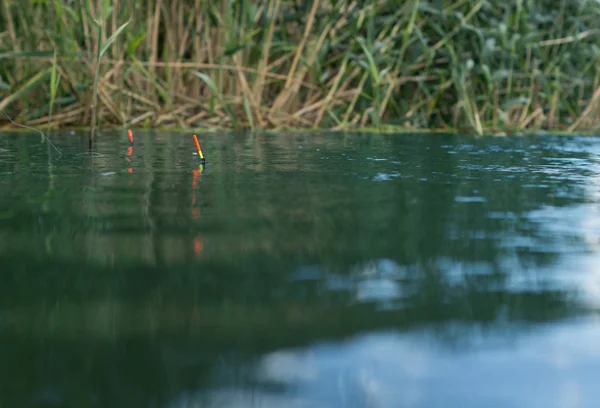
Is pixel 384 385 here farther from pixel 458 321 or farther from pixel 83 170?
pixel 83 170

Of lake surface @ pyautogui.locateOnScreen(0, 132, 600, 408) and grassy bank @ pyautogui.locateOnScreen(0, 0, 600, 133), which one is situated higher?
grassy bank @ pyautogui.locateOnScreen(0, 0, 600, 133)

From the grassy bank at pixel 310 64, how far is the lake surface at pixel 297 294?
340cm

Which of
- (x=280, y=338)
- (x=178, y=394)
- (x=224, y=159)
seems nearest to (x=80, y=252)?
(x=280, y=338)

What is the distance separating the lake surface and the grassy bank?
3404 mm

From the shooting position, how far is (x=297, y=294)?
131 cm

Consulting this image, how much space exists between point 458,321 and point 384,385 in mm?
269

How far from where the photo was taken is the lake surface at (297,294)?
0.96 metres

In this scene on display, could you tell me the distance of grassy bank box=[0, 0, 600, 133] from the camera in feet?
19.6

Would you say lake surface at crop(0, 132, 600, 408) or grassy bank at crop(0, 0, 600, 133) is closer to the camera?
lake surface at crop(0, 132, 600, 408)

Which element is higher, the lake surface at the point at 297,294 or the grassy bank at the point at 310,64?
the grassy bank at the point at 310,64

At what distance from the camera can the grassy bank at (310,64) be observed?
597cm

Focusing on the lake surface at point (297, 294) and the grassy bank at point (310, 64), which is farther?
the grassy bank at point (310, 64)

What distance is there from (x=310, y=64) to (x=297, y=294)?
5325 millimetres

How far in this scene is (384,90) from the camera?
6.72m
